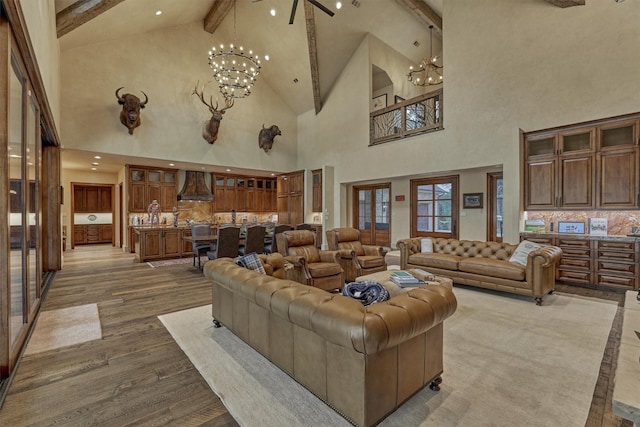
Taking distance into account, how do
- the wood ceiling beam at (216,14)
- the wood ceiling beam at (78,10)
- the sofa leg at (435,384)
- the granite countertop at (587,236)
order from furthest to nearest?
the wood ceiling beam at (216,14), the wood ceiling beam at (78,10), the granite countertop at (587,236), the sofa leg at (435,384)

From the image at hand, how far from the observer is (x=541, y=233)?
17.5 ft

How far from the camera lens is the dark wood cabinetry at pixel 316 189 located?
388 inches

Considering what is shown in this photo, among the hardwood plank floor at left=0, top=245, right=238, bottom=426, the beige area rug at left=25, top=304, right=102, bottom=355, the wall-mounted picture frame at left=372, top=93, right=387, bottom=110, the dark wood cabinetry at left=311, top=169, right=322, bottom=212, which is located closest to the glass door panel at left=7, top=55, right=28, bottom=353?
the beige area rug at left=25, top=304, right=102, bottom=355

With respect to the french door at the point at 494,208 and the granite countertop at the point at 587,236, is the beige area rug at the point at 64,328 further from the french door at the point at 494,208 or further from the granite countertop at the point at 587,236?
the french door at the point at 494,208

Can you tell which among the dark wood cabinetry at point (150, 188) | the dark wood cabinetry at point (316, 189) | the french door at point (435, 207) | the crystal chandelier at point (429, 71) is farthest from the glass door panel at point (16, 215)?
the french door at point (435, 207)

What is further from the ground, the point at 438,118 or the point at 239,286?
the point at 438,118

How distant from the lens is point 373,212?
9656mm

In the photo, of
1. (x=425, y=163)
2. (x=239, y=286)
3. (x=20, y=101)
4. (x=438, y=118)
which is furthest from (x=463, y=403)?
(x=438, y=118)

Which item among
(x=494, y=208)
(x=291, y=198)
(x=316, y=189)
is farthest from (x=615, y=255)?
(x=291, y=198)

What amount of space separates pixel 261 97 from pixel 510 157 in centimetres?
771

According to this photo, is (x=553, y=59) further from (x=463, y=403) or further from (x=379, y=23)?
(x=463, y=403)

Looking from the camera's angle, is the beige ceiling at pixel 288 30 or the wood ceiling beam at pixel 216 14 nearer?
the beige ceiling at pixel 288 30

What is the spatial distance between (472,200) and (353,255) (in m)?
4.19

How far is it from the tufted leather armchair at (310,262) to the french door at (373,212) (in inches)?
180
